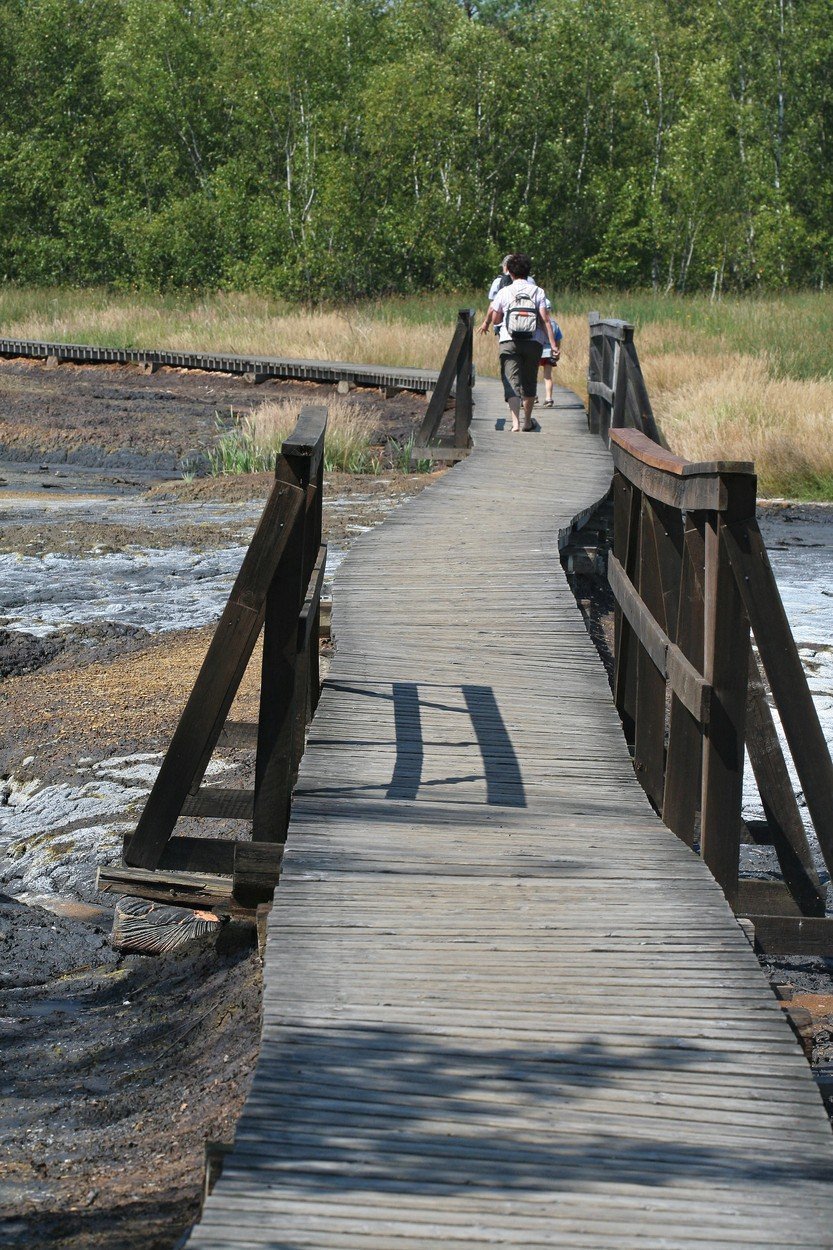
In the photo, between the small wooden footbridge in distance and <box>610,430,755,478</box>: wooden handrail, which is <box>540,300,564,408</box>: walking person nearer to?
<box>610,430,755,478</box>: wooden handrail

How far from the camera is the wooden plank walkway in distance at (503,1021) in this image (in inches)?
98.3

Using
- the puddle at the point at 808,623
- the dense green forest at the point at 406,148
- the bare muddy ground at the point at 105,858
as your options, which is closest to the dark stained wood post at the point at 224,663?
the bare muddy ground at the point at 105,858

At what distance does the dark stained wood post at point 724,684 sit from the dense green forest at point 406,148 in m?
33.3

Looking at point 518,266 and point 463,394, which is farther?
point 463,394

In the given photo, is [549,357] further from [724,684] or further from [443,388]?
[724,684]

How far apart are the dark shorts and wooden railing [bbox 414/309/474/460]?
779mm

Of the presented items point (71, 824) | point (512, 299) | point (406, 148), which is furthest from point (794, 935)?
point (406, 148)

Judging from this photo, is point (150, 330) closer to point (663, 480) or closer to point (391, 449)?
point (391, 449)

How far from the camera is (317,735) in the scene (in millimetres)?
5273

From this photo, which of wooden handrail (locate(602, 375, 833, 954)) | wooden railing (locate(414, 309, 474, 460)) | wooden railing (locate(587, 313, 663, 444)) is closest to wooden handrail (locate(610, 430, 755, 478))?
wooden handrail (locate(602, 375, 833, 954))

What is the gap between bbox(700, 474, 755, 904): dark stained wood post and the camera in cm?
427

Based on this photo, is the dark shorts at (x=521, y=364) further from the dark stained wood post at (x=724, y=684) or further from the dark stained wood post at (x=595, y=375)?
the dark stained wood post at (x=724, y=684)

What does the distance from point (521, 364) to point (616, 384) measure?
1.21 m

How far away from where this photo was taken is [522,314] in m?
12.6
